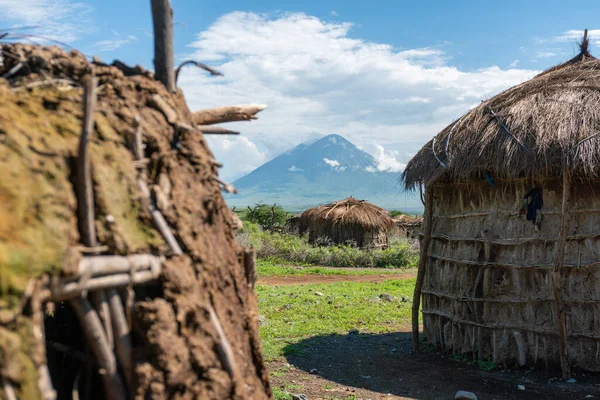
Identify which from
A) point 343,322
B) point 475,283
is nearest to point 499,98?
point 475,283

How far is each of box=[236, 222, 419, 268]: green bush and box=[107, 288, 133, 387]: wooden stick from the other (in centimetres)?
1903

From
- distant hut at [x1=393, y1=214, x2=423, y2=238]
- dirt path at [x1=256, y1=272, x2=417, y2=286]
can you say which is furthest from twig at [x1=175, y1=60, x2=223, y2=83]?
distant hut at [x1=393, y1=214, x2=423, y2=238]

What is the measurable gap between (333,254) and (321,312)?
11.2 m

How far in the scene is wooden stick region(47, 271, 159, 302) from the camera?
2.44 m

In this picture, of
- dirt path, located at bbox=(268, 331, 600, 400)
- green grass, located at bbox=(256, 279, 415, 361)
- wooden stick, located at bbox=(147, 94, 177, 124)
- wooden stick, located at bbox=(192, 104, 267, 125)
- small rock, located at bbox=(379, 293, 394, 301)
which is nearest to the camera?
wooden stick, located at bbox=(147, 94, 177, 124)

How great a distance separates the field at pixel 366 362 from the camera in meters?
6.89

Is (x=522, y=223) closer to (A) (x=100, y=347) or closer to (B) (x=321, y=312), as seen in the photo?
(B) (x=321, y=312)

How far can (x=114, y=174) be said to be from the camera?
2973 mm

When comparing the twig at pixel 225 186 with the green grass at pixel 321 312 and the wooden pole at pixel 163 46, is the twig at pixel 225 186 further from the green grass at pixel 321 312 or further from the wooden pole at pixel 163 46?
the green grass at pixel 321 312

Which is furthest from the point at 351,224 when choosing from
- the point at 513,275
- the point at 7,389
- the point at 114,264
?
the point at 7,389

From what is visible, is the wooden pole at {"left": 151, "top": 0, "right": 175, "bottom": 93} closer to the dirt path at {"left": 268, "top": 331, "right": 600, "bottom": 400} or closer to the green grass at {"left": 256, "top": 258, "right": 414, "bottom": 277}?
the dirt path at {"left": 268, "top": 331, "right": 600, "bottom": 400}

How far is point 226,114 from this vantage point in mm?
→ 4383

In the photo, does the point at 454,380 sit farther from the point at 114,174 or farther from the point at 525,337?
the point at 114,174

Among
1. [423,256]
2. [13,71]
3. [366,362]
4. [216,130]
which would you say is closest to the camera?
[13,71]
